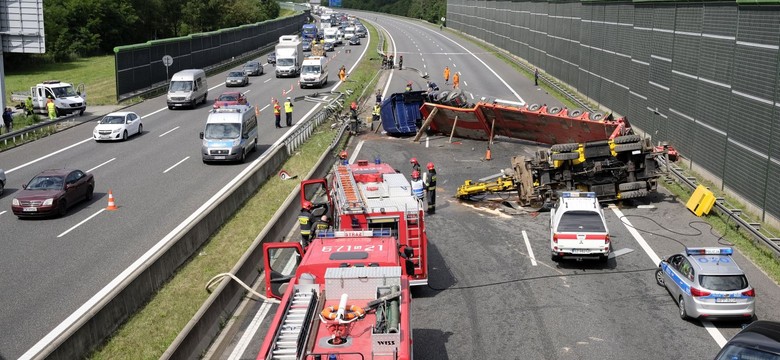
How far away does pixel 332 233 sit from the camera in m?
17.4

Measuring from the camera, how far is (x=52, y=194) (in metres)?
28.7

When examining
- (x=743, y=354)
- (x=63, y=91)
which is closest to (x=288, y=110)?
(x=63, y=91)

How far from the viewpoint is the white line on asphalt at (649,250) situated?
18016mm

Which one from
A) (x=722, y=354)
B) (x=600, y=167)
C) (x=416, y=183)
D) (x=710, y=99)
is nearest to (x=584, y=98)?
(x=710, y=99)

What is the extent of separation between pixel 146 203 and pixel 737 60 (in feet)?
74.2

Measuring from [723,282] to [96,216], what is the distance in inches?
817

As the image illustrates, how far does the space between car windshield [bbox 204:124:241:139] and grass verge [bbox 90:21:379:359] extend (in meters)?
3.14

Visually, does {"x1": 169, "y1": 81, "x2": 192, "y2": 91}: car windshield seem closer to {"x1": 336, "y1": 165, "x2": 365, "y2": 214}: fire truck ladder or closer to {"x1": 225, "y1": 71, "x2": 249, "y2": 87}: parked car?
{"x1": 225, "y1": 71, "x2": 249, "y2": 87}: parked car

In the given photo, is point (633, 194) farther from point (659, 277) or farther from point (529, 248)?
point (659, 277)

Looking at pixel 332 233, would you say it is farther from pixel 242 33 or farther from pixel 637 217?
pixel 242 33

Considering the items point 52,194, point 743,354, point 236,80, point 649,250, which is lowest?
point 649,250

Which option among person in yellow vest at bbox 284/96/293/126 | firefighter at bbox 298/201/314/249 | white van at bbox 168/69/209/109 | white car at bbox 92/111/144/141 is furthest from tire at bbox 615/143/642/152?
white van at bbox 168/69/209/109

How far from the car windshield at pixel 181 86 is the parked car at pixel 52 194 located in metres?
25.5

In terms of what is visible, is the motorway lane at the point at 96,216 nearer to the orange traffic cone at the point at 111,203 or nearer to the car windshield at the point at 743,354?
the orange traffic cone at the point at 111,203
